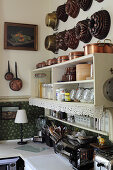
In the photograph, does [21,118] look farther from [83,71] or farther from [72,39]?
[83,71]

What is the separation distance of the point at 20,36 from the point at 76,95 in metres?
1.70

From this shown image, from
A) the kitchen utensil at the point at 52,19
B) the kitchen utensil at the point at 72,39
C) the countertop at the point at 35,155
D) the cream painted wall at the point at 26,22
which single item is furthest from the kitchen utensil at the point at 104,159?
the kitchen utensil at the point at 52,19

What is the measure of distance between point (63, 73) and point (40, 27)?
1.26 m

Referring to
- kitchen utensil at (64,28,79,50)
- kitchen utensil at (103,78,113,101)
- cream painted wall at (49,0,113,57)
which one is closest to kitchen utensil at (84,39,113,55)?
cream painted wall at (49,0,113,57)

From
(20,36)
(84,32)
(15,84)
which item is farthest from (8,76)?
(84,32)

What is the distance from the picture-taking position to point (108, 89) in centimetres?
199

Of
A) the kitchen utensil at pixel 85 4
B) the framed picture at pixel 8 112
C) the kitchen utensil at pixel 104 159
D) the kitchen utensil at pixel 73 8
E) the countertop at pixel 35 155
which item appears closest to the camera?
the kitchen utensil at pixel 104 159

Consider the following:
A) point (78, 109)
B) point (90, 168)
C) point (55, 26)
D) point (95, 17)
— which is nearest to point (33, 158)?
point (90, 168)

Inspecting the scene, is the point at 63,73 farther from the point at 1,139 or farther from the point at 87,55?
the point at 1,139

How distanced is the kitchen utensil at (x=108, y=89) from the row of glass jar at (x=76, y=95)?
0.63 feet

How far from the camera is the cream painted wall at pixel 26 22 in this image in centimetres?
366

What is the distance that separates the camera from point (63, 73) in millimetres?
2957

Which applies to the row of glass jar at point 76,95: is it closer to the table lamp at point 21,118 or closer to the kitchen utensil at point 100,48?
the kitchen utensil at point 100,48

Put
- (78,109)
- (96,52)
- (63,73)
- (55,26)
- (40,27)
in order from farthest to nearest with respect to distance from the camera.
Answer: (40,27) < (55,26) < (63,73) < (78,109) < (96,52)
